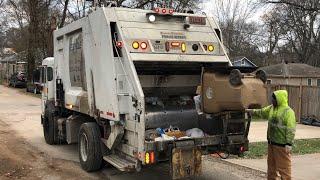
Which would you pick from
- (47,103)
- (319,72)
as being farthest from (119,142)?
(319,72)

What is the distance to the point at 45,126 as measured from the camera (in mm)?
13617

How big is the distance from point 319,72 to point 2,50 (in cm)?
7128

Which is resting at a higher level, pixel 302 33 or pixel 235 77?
pixel 302 33

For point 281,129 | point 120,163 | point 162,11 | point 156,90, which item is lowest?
point 120,163

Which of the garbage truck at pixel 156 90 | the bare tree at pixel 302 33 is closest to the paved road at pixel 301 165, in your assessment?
the garbage truck at pixel 156 90

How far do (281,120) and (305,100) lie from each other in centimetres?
1410

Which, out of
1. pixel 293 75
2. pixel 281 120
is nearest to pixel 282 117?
pixel 281 120

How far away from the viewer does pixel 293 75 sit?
39.6 metres

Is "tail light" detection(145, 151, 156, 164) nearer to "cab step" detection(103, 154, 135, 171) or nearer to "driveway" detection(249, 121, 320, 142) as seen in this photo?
"cab step" detection(103, 154, 135, 171)

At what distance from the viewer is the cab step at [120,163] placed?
806 cm

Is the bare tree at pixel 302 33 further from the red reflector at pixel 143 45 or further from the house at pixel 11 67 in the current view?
the red reflector at pixel 143 45

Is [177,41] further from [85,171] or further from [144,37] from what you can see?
[85,171]

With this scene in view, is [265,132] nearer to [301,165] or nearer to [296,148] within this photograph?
[296,148]

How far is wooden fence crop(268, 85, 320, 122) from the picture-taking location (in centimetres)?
2058
